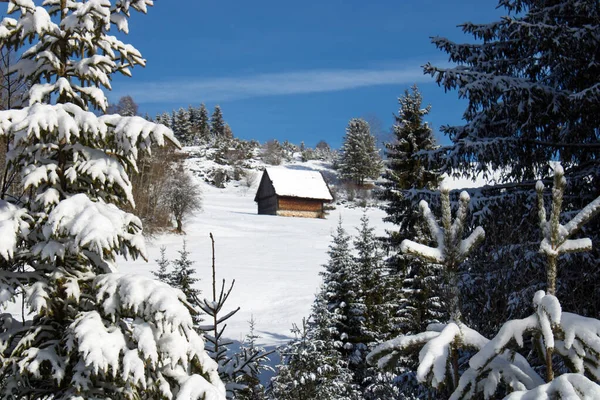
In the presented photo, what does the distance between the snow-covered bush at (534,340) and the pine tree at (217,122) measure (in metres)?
97.4

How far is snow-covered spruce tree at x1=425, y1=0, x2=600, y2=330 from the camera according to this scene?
7.48m

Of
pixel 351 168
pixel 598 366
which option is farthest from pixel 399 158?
pixel 351 168

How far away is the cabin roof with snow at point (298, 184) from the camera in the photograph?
178ft

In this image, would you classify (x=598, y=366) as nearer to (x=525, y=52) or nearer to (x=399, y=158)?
(x=525, y=52)

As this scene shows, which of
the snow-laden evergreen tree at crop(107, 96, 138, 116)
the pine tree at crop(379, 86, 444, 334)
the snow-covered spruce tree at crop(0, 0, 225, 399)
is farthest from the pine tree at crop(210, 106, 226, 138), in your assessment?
the snow-covered spruce tree at crop(0, 0, 225, 399)

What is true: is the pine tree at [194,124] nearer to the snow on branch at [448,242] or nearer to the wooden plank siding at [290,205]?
the wooden plank siding at [290,205]

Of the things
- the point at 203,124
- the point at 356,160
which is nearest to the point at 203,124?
the point at 203,124

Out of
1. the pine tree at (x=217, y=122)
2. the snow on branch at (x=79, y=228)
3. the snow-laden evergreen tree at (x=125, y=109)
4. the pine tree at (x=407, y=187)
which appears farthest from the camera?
the pine tree at (x=217, y=122)

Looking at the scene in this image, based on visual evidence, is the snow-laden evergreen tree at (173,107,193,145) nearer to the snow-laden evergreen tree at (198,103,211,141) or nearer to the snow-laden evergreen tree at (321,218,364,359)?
the snow-laden evergreen tree at (198,103,211,141)

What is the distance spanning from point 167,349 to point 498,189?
6.98 meters

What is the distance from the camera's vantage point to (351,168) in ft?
221

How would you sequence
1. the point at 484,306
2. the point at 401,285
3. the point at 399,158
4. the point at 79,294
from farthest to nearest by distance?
the point at 399,158
the point at 401,285
the point at 484,306
the point at 79,294

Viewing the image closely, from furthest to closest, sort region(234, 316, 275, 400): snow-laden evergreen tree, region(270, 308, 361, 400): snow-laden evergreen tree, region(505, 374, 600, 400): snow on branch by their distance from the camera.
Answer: region(270, 308, 361, 400): snow-laden evergreen tree
region(234, 316, 275, 400): snow-laden evergreen tree
region(505, 374, 600, 400): snow on branch

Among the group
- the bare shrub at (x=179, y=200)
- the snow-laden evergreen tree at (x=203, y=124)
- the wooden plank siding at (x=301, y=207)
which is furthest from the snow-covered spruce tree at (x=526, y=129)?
the snow-laden evergreen tree at (x=203, y=124)
